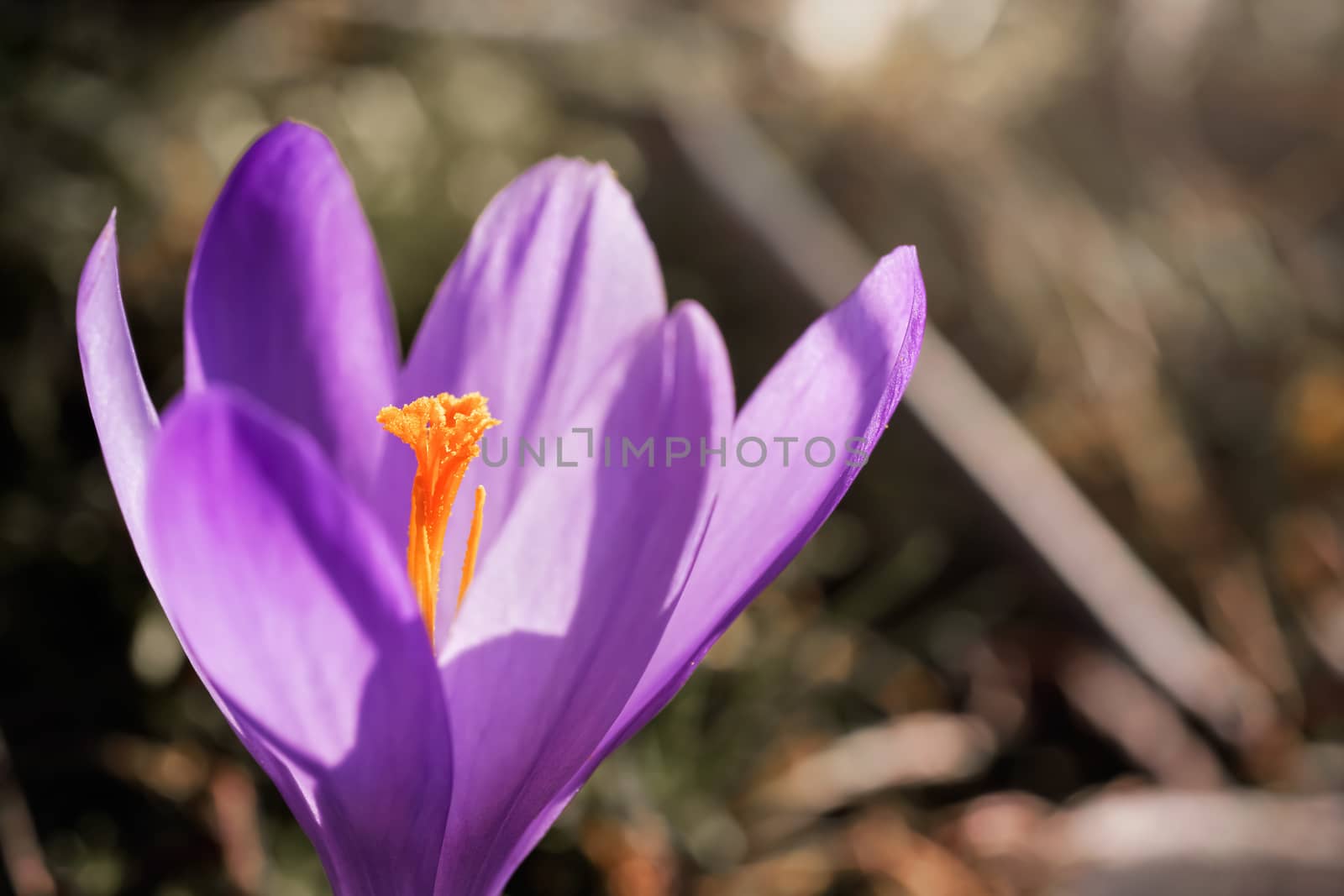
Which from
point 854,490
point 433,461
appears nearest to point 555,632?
point 433,461

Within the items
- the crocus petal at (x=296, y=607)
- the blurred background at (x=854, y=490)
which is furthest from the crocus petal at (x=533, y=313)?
the blurred background at (x=854, y=490)

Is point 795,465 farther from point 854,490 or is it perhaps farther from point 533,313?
point 854,490

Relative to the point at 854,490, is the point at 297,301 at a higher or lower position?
higher

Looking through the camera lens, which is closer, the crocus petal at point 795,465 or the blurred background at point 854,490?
the crocus petal at point 795,465

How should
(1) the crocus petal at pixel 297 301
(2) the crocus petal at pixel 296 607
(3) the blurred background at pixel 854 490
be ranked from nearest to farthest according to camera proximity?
1. (2) the crocus petal at pixel 296 607
2. (1) the crocus petal at pixel 297 301
3. (3) the blurred background at pixel 854 490

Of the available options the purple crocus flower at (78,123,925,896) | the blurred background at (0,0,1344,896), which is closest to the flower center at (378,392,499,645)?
the purple crocus flower at (78,123,925,896)

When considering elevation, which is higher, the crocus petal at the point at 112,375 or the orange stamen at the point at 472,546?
the crocus petal at the point at 112,375

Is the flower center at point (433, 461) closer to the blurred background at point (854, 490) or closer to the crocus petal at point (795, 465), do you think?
the crocus petal at point (795, 465)

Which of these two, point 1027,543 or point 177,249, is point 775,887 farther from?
point 177,249
